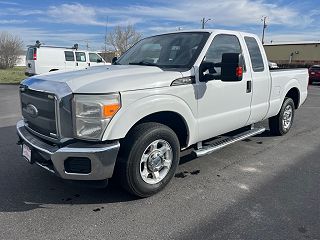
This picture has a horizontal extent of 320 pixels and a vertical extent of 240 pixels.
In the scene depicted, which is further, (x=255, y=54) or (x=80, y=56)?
(x=80, y=56)

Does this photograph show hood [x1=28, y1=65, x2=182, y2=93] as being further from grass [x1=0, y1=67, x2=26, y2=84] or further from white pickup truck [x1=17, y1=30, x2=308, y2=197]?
grass [x1=0, y1=67, x2=26, y2=84]

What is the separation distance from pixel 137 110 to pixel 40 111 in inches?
44.7

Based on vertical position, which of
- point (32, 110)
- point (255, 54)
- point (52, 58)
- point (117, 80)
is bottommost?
point (32, 110)

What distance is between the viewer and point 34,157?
339 centimetres

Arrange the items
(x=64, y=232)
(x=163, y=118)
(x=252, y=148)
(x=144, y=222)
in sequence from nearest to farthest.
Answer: (x=64, y=232)
(x=144, y=222)
(x=163, y=118)
(x=252, y=148)

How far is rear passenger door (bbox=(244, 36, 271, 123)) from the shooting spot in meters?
4.90

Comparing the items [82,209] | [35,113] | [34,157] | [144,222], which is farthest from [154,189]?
[35,113]

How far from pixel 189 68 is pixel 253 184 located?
1735mm

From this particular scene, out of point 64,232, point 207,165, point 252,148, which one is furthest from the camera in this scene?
point 252,148

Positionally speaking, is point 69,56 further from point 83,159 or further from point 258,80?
point 83,159

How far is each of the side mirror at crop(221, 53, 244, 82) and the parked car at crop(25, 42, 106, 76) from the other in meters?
13.5

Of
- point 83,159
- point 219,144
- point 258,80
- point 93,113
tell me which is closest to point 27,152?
point 83,159

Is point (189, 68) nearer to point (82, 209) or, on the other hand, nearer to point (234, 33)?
point (234, 33)

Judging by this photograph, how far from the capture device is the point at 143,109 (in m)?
3.25
